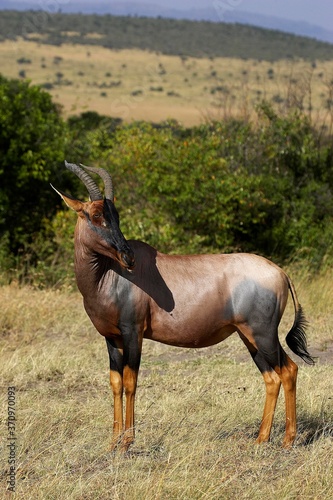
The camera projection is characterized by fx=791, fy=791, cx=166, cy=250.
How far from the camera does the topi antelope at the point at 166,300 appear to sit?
582 cm

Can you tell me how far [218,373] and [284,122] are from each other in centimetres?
831

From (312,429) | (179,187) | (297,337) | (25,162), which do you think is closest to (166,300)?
(297,337)

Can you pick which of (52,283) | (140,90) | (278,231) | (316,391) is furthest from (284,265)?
(140,90)

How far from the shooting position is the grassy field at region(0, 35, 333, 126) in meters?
62.4

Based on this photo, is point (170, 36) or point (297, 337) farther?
point (170, 36)

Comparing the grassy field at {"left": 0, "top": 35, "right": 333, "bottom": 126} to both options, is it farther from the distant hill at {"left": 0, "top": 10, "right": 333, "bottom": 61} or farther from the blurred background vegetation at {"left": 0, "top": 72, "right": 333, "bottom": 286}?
the blurred background vegetation at {"left": 0, "top": 72, "right": 333, "bottom": 286}

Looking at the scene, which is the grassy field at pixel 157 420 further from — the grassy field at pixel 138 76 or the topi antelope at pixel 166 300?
the grassy field at pixel 138 76

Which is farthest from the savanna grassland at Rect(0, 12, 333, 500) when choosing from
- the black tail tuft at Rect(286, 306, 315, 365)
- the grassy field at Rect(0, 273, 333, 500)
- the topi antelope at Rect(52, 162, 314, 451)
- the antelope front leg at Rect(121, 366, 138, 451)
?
the black tail tuft at Rect(286, 306, 315, 365)

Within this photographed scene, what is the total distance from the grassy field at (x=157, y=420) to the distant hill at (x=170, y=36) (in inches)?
3192

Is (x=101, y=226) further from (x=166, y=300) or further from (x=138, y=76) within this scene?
(x=138, y=76)

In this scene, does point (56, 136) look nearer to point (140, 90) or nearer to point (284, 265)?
point (284, 265)

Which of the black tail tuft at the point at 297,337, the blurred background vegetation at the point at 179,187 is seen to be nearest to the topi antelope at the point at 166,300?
the black tail tuft at the point at 297,337

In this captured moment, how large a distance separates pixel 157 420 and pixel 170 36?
330 feet

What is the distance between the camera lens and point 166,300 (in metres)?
5.92
